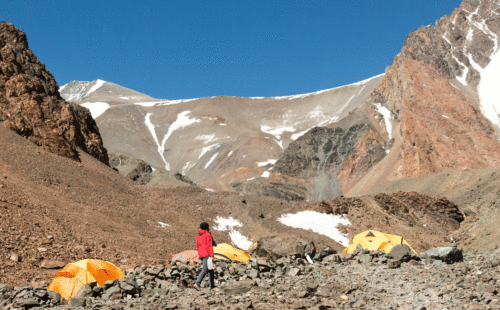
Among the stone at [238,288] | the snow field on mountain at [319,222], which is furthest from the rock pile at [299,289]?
the snow field on mountain at [319,222]

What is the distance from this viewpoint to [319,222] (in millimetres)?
27359

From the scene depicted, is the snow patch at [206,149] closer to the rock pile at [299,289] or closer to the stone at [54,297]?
the rock pile at [299,289]

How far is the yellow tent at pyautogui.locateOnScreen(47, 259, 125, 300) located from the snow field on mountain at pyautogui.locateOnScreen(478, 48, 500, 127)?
217 ft

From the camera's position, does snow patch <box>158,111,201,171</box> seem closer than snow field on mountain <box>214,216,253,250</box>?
No

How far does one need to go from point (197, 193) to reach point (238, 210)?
160 inches

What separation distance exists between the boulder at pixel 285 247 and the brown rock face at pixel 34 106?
894 inches

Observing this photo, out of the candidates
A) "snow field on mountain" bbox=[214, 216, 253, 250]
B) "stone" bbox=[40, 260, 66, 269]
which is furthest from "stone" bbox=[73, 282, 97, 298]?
"snow field on mountain" bbox=[214, 216, 253, 250]

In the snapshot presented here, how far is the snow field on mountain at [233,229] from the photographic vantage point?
23.6 metres

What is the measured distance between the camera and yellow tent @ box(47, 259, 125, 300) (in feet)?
31.5

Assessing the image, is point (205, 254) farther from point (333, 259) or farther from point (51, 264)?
point (51, 264)

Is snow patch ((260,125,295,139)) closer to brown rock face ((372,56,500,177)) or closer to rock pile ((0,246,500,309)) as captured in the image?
brown rock face ((372,56,500,177))

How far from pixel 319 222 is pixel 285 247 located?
14904mm

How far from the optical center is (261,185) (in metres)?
71.5

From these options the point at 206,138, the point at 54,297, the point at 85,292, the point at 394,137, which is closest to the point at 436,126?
the point at 394,137
